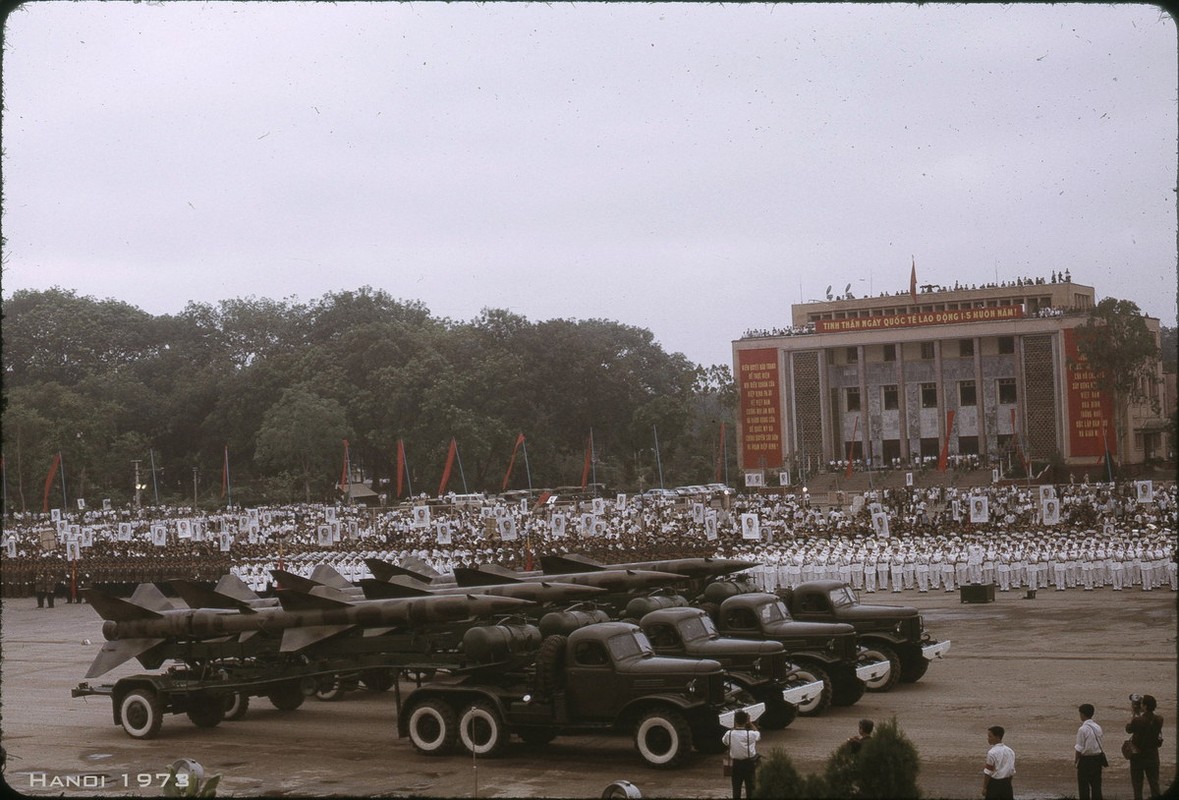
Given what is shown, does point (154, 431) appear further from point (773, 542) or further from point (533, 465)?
point (773, 542)

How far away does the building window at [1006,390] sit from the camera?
233 feet

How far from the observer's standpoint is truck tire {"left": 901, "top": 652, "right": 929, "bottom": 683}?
796 inches

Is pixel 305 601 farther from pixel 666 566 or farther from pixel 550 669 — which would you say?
pixel 666 566

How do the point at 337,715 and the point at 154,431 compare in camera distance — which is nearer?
the point at 337,715

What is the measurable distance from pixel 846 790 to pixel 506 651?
8391 millimetres

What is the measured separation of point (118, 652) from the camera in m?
19.0

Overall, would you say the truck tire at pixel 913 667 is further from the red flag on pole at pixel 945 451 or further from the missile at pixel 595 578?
the red flag on pole at pixel 945 451

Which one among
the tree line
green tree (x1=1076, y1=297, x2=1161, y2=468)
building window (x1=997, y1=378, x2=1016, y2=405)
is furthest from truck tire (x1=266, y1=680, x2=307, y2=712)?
building window (x1=997, y1=378, x2=1016, y2=405)

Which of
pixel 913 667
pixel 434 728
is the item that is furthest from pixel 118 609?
pixel 913 667

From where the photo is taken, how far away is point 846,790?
8430 millimetres

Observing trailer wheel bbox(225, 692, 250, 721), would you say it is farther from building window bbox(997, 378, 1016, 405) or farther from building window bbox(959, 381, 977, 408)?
building window bbox(959, 381, 977, 408)

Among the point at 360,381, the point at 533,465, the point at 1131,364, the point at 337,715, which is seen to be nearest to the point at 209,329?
the point at 360,381

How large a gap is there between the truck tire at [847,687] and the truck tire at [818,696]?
21 centimetres

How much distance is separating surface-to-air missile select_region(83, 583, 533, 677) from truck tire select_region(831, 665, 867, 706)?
4830mm
